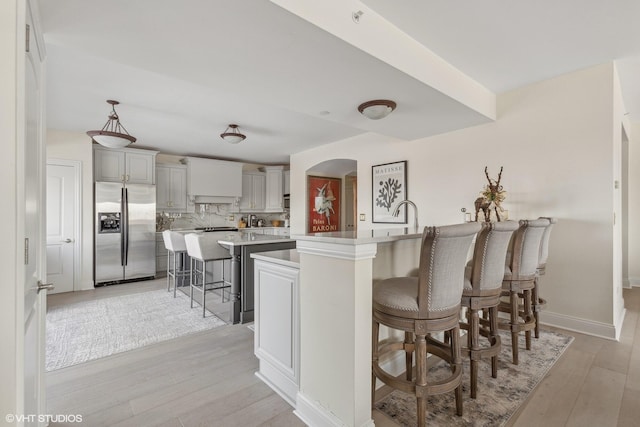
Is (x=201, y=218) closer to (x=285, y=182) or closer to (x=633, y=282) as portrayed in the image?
(x=285, y=182)

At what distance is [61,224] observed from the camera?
457cm

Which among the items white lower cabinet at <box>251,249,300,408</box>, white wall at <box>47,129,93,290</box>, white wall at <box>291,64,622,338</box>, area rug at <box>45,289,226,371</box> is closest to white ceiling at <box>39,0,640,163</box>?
white wall at <box>291,64,622,338</box>

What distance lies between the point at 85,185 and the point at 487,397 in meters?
5.94

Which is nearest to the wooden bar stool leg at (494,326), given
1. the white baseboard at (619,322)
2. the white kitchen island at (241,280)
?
the white baseboard at (619,322)

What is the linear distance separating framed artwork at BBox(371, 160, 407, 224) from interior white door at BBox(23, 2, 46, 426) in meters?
3.94

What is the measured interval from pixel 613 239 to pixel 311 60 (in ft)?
10.6

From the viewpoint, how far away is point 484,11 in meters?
2.03

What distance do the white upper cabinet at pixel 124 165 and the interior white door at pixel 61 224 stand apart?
43 centimetres

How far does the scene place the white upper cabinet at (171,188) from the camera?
6008 millimetres

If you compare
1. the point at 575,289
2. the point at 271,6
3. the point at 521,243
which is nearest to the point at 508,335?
the point at 575,289

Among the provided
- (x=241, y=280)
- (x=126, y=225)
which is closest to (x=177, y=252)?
(x=126, y=225)

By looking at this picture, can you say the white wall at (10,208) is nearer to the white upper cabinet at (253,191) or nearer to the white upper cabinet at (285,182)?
the white upper cabinet at (253,191)

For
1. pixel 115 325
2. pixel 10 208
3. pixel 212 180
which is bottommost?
pixel 115 325

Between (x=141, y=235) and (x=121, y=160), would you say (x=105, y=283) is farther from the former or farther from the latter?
(x=121, y=160)
